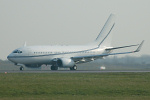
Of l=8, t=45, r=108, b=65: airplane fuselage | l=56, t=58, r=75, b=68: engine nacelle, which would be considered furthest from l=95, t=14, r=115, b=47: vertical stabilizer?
l=56, t=58, r=75, b=68: engine nacelle

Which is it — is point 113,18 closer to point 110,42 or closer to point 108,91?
point 110,42

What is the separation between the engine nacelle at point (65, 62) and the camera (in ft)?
239

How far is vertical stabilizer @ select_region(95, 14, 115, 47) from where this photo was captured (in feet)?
268

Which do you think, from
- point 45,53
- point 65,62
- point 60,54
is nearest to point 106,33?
point 60,54

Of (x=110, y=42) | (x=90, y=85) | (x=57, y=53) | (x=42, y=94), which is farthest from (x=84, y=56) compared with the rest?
(x=42, y=94)

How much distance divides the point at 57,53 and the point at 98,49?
9.10 meters

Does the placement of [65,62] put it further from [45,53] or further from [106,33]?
[106,33]

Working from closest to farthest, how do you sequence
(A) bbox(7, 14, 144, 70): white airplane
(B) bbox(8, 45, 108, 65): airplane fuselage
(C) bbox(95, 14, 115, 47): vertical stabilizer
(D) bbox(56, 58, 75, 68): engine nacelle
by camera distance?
(B) bbox(8, 45, 108, 65): airplane fuselage → (A) bbox(7, 14, 144, 70): white airplane → (D) bbox(56, 58, 75, 68): engine nacelle → (C) bbox(95, 14, 115, 47): vertical stabilizer

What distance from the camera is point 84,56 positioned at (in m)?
75.4

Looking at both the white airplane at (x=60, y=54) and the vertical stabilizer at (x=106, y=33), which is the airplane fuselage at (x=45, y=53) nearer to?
the white airplane at (x=60, y=54)

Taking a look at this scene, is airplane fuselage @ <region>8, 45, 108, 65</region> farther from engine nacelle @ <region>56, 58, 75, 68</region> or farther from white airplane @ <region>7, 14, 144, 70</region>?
engine nacelle @ <region>56, 58, 75, 68</region>

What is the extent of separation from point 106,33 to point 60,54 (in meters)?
13.2

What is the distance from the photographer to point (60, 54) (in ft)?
245

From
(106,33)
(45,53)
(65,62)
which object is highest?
(106,33)
